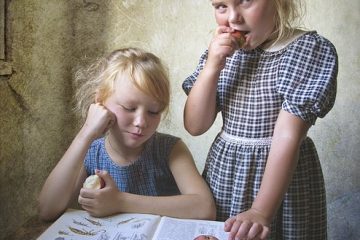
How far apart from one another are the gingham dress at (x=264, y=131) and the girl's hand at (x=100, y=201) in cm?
28

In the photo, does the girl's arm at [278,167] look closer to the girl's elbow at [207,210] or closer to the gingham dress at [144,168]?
the girl's elbow at [207,210]

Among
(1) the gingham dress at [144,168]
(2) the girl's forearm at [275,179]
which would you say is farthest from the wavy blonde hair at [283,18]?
(1) the gingham dress at [144,168]

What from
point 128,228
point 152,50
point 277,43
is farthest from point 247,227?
point 152,50

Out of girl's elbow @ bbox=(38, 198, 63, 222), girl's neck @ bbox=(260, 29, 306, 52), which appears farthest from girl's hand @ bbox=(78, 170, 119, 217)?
girl's neck @ bbox=(260, 29, 306, 52)

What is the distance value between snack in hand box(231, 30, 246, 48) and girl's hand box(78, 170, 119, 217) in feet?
1.44

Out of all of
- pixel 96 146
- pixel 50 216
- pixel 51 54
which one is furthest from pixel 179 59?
pixel 50 216

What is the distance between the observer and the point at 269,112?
947 mm

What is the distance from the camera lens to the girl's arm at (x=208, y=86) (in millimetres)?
918

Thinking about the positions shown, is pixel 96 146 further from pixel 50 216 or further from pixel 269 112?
pixel 269 112

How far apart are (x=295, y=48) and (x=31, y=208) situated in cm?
97

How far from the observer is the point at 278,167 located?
0.86m

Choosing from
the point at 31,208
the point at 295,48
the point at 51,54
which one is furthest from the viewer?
the point at 51,54

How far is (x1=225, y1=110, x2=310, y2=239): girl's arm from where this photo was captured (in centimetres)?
83

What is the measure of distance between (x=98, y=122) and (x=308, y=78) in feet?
1.63
